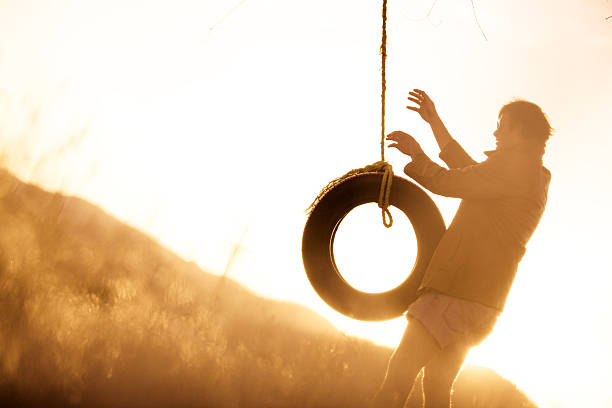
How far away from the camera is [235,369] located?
7.09 metres

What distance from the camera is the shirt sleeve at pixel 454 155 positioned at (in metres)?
2.61

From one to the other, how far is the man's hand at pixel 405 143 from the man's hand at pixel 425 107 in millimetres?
351

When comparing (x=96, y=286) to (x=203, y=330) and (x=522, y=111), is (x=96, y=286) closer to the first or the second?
(x=203, y=330)

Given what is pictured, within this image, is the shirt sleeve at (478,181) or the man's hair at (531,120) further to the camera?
the man's hair at (531,120)

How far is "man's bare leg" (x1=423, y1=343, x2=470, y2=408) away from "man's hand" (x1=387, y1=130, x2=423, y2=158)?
995 millimetres

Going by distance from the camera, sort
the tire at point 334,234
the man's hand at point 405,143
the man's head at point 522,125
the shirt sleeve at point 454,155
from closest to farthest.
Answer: the man's head at point 522,125, the man's hand at point 405,143, the tire at point 334,234, the shirt sleeve at point 454,155

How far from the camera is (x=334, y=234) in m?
2.69

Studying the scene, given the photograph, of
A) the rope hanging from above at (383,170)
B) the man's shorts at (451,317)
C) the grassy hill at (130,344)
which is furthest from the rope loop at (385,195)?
the grassy hill at (130,344)

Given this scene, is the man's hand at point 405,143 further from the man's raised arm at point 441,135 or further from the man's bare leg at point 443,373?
the man's bare leg at point 443,373

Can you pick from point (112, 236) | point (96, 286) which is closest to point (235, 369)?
point (96, 286)

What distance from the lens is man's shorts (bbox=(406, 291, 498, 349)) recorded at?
2.06 meters

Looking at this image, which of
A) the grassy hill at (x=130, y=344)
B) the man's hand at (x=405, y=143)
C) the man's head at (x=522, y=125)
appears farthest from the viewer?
the grassy hill at (x=130, y=344)

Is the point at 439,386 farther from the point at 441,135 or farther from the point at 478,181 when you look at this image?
the point at 441,135

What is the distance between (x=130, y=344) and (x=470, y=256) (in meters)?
5.75
